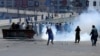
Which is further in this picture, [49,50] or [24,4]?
[24,4]

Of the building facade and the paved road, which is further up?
the building facade

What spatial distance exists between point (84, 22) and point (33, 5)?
96.4 meters

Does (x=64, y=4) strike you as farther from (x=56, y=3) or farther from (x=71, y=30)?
(x=71, y=30)

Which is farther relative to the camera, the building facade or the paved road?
the building facade

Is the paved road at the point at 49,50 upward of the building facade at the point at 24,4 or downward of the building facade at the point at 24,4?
downward

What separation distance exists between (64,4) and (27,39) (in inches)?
4374

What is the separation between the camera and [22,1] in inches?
5566

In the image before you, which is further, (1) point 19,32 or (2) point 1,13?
(2) point 1,13

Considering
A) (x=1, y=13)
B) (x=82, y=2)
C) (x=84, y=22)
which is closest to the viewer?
(x=84, y=22)

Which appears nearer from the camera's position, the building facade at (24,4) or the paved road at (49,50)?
the paved road at (49,50)

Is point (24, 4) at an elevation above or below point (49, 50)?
above

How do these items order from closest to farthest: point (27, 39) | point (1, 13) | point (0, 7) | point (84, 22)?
point (27, 39) < point (84, 22) < point (1, 13) < point (0, 7)

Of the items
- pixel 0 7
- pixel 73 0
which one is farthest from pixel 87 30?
pixel 73 0

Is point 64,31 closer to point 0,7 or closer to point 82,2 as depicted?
point 0,7
